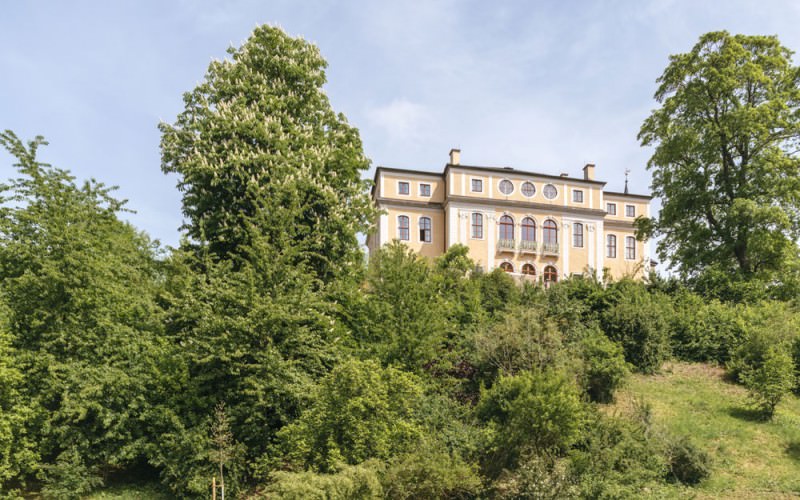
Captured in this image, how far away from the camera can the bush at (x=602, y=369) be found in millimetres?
16828

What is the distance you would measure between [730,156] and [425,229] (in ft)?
65.2

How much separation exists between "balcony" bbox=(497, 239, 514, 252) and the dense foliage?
63.1 feet

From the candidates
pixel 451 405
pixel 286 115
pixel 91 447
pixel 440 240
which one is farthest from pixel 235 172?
pixel 440 240

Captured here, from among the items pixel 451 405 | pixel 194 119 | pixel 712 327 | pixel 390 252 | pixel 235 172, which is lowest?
pixel 451 405

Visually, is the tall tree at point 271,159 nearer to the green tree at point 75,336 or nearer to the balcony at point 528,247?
the green tree at point 75,336

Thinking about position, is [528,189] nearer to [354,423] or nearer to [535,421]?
[535,421]

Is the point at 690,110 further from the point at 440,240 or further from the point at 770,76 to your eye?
the point at 440,240

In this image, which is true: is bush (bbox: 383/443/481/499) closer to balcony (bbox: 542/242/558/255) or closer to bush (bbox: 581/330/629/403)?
bush (bbox: 581/330/629/403)

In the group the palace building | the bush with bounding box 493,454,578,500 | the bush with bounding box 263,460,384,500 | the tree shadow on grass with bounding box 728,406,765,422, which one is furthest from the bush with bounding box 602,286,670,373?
the palace building

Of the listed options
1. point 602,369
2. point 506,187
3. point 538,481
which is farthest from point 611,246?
point 538,481

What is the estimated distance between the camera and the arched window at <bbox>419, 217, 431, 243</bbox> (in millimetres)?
41625

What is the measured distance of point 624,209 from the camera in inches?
1903

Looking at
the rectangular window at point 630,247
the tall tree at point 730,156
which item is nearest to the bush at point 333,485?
the tall tree at point 730,156

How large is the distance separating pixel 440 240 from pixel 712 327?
2290cm
